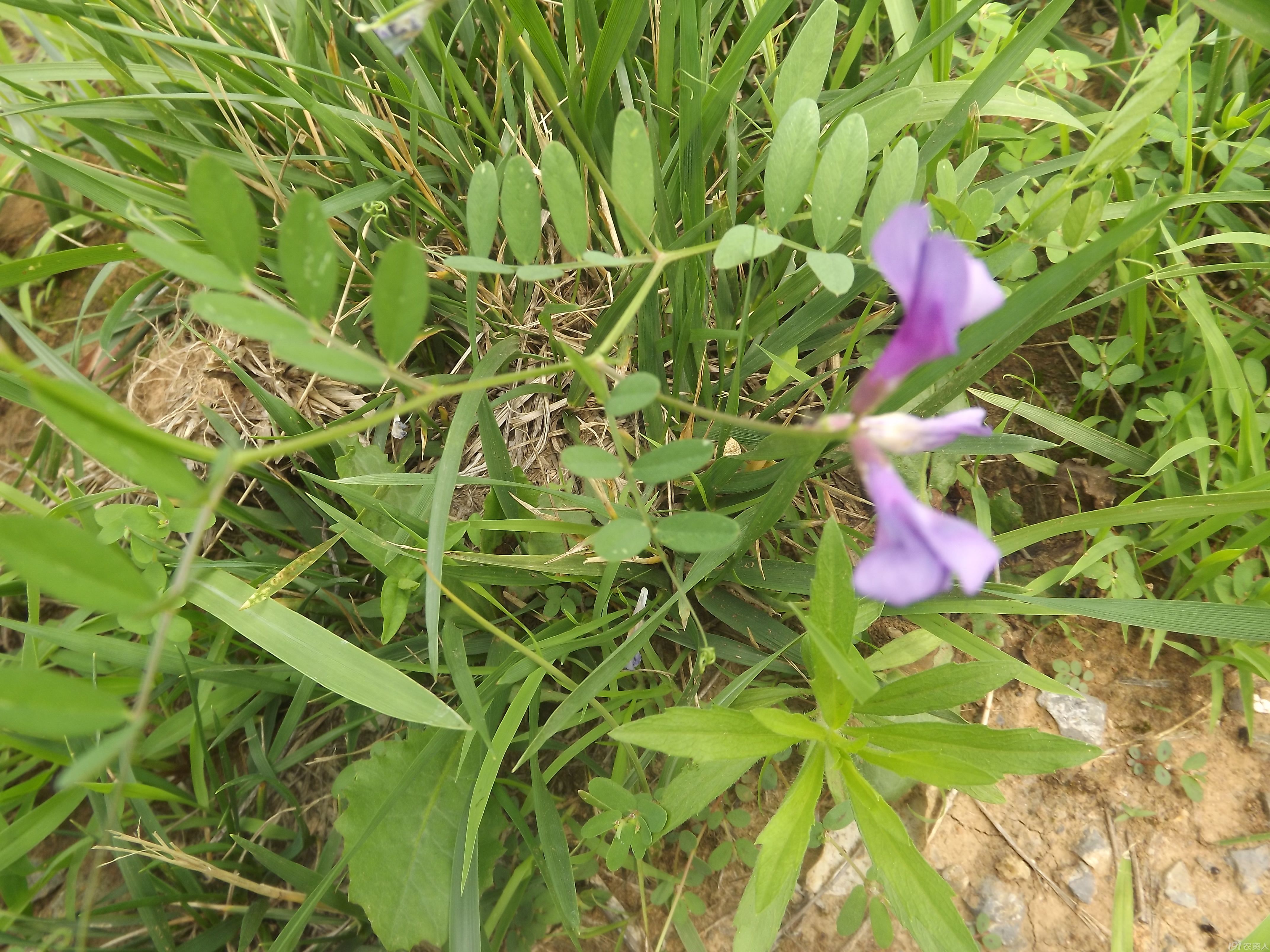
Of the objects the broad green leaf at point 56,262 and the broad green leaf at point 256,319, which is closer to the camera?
the broad green leaf at point 256,319

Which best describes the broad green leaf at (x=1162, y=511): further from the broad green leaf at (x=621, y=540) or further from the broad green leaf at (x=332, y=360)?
the broad green leaf at (x=332, y=360)

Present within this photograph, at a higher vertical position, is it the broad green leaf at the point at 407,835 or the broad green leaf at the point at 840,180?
the broad green leaf at the point at 840,180

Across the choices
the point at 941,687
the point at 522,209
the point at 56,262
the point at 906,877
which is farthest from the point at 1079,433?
the point at 56,262

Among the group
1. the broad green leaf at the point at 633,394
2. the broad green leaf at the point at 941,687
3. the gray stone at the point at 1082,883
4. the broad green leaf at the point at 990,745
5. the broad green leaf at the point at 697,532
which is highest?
the broad green leaf at the point at 633,394

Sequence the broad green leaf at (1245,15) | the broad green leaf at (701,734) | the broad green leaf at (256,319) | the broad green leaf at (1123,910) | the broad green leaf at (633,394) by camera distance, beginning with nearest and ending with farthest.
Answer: the broad green leaf at (256,319) → the broad green leaf at (633,394) → the broad green leaf at (701,734) → the broad green leaf at (1245,15) → the broad green leaf at (1123,910)

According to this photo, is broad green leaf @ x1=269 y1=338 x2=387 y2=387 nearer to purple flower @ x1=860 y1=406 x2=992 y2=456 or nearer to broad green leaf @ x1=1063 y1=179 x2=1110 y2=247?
purple flower @ x1=860 y1=406 x2=992 y2=456

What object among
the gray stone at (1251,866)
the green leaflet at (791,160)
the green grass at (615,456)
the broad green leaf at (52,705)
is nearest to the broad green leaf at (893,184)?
the green grass at (615,456)

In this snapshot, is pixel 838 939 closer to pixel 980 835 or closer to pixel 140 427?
pixel 980 835

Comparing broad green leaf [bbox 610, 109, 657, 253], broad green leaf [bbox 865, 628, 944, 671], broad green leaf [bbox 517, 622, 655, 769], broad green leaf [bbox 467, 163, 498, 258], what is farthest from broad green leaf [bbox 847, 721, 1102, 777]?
broad green leaf [bbox 467, 163, 498, 258]
